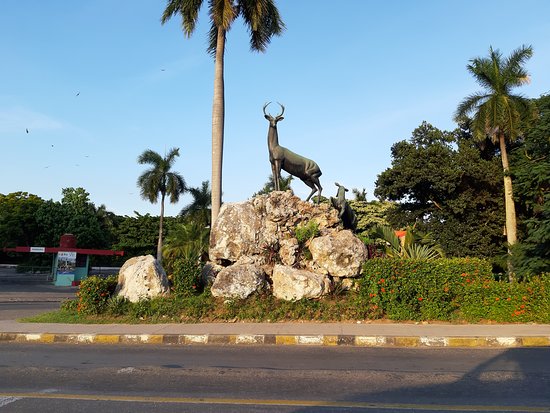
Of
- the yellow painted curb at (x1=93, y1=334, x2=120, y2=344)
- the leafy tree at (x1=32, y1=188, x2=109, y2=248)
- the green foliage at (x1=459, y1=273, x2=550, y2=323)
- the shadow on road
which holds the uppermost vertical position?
the leafy tree at (x1=32, y1=188, x2=109, y2=248)

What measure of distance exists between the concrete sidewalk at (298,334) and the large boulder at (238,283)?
1.31m

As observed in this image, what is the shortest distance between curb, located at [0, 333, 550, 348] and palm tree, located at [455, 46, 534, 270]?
821 inches

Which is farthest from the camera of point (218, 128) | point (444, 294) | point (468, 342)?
point (218, 128)

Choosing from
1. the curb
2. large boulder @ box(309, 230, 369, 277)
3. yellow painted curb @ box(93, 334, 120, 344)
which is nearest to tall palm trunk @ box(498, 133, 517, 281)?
large boulder @ box(309, 230, 369, 277)

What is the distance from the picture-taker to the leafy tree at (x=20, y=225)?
1786 inches

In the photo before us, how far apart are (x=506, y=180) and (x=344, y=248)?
19.7 m

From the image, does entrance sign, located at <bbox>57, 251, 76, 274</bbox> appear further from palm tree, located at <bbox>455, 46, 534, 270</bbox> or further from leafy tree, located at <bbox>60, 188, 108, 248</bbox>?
palm tree, located at <bbox>455, 46, 534, 270</bbox>

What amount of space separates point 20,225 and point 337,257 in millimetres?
42180

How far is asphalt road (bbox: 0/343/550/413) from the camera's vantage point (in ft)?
17.3

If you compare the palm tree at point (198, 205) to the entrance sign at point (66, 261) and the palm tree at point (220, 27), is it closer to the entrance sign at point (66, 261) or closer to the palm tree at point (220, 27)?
the entrance sign at point (66, 261)

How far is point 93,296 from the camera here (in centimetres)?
1260

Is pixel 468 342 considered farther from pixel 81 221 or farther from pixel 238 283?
pixel 81 221

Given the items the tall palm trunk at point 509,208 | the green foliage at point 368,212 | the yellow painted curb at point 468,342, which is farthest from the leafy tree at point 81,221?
the yellow painted curb at point 468,342

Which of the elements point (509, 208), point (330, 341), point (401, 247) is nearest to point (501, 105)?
point (509, 208)
